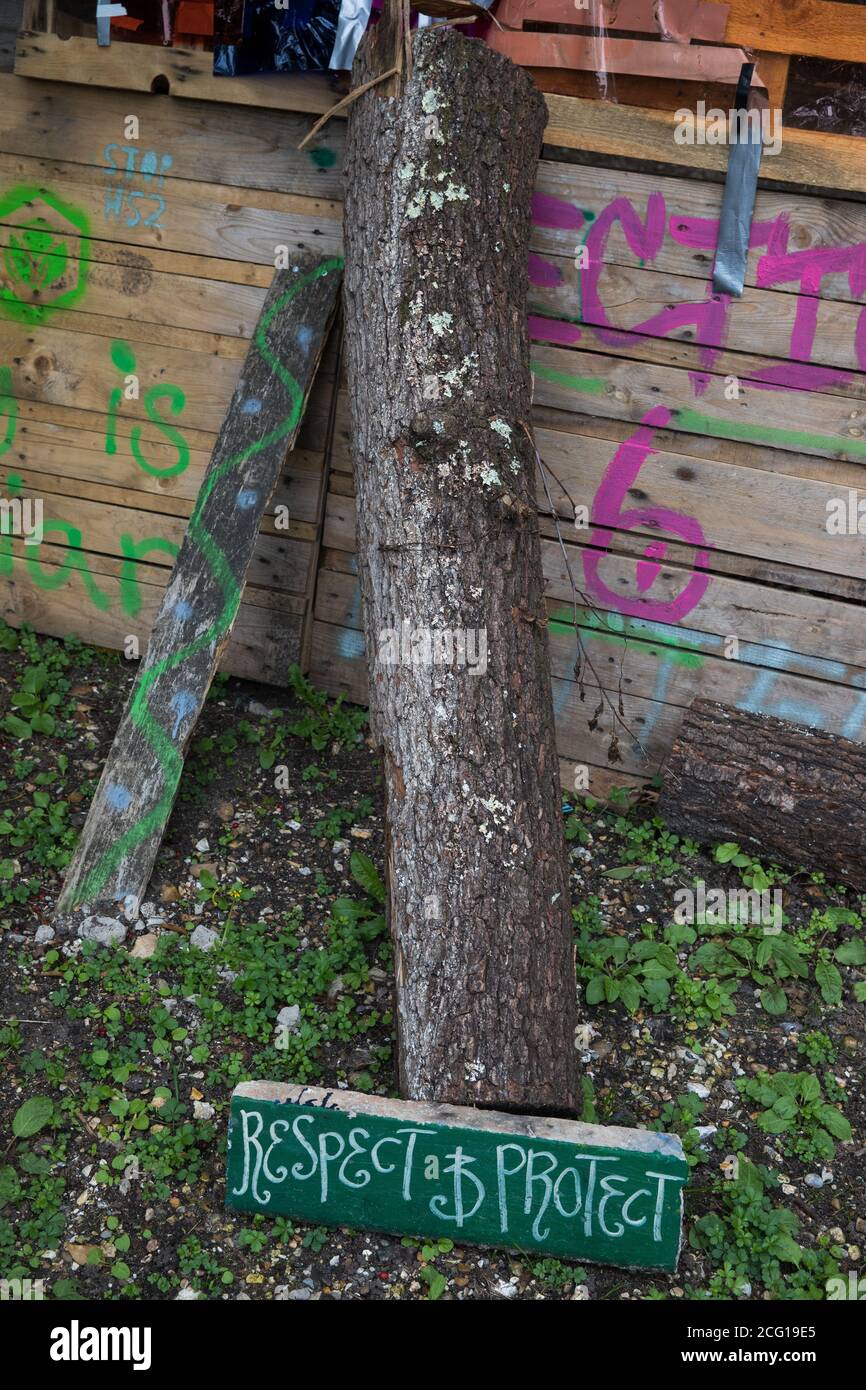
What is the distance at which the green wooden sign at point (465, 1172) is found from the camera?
2.65m

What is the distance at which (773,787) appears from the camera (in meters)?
3.98

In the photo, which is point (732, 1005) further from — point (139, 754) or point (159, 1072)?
point (139, 754)

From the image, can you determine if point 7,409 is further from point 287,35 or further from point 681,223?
point 681,223

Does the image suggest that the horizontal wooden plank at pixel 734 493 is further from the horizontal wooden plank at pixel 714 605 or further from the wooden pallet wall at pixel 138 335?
the wooden pallet wall at pixel 138 335

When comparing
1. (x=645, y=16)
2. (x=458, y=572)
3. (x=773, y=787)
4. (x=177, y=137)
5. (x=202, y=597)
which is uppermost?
(x=645, y=16)

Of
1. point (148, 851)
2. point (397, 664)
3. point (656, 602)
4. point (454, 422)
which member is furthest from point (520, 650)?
point (148, 851)

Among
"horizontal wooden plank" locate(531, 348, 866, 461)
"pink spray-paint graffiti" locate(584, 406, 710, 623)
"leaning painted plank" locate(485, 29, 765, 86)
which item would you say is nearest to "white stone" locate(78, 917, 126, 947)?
"pink spray-paint graffiti" locate(584, 406, 710, 623)

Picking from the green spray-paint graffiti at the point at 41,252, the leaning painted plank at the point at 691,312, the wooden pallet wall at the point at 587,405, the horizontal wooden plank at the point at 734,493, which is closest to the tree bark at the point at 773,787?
the wooden pallet wall at the point at 587,405

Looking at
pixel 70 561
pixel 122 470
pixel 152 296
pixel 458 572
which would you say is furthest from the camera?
pixel 70 561

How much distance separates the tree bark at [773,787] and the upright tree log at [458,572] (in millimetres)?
966

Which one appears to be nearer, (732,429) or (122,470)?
(732,429)

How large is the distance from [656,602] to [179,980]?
212 cm

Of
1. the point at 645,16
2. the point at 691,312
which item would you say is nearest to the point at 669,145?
the point at 691,312

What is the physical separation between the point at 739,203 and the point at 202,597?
2.19m
